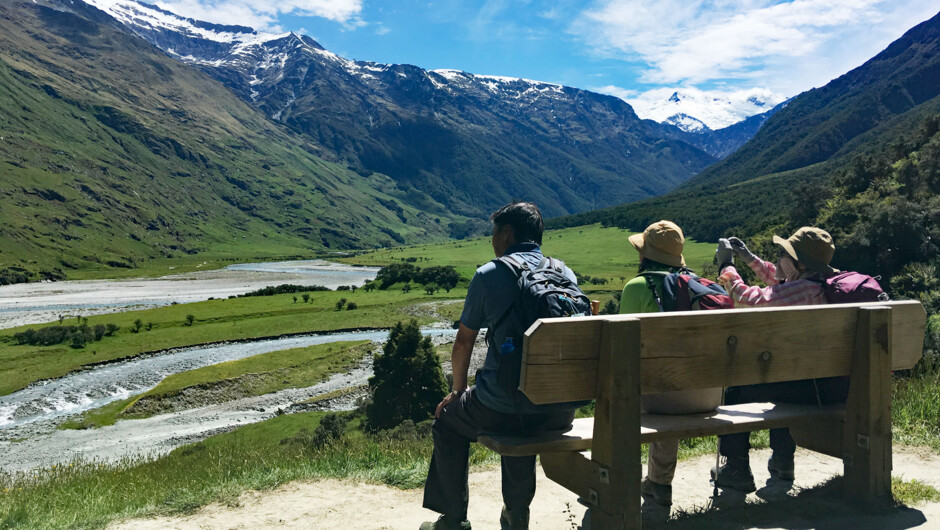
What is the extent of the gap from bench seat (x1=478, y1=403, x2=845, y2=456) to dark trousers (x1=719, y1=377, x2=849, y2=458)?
143mm

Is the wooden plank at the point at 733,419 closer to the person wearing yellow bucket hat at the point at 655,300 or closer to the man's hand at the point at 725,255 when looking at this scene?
the person wearing yellow bucket hat at the point at 655,300

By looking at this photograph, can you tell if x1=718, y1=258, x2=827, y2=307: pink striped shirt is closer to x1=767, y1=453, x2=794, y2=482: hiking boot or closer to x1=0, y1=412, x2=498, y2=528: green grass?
x1=767, y1=453, x2=794, y2=482: hiking boot

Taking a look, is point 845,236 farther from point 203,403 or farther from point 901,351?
point 203,403

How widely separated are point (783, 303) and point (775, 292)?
0.15 m

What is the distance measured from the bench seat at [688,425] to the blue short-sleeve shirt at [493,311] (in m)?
0.25

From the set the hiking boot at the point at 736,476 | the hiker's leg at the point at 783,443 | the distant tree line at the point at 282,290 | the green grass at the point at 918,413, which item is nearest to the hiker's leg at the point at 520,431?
the hiking boot at the point at 736,476

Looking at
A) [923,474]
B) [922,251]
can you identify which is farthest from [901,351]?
[922,251]

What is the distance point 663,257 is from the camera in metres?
5.78

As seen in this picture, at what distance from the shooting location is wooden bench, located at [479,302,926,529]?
13.4 feet

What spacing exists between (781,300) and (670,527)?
8.94 feet

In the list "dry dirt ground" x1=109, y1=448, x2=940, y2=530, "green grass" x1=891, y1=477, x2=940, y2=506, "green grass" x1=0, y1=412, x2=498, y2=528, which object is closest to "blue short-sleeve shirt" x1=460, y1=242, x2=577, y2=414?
"dry dirt ground" x1=109, y1=448, x2=940, y2=530

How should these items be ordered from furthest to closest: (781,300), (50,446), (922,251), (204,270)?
(204,270), (922,251), (50,446), (781,300)

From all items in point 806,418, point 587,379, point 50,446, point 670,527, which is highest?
point 587,379

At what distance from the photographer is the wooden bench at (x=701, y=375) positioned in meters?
4.10
